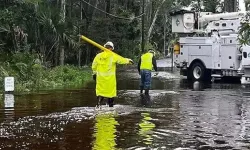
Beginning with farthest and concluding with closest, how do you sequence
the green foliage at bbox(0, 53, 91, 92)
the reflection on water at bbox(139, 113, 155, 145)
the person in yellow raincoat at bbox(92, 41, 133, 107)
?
the green foliage at bbox(0, 53, 91, 92) < the person in yellow raincoat at bbox(92, 41, 133, 107) < the reflection on water at bbox(139, 113, 155, 145)

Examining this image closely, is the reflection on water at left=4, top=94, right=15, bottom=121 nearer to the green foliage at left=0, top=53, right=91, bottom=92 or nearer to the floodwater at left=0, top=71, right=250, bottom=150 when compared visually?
the floodwater at left=0, top=71, right=250, bottom=150

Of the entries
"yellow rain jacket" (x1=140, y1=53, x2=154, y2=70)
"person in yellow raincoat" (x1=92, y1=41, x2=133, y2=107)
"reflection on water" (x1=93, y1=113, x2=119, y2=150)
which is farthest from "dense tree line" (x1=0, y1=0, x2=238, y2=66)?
"reflection on water" (x1=93, y1=113, x2=119, y2=150)

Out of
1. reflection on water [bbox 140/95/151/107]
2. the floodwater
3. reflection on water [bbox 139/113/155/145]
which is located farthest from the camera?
reflection on water [bbox 140/95/151/107]

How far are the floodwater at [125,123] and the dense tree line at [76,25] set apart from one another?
626 centimetres

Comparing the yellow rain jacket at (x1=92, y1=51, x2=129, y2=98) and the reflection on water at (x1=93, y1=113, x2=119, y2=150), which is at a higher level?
the yellow rain jacket at (x1=92, y1=51, x2=129, y2=98)

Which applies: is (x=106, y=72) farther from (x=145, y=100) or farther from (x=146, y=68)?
(x=146, y=68)

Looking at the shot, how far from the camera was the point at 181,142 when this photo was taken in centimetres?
828

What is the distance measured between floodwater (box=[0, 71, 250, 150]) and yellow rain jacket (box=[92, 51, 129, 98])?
0.47 meters

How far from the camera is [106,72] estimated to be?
1194cm

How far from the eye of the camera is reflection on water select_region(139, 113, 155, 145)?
8.35 m

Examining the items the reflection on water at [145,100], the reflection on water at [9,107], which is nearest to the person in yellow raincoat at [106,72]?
the reflection on water at [145,100]

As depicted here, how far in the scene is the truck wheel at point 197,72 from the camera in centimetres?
2467

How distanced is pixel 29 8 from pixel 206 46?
8397 mm

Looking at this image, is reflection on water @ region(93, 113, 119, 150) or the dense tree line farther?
the dense tree line
